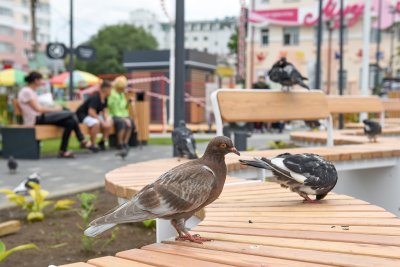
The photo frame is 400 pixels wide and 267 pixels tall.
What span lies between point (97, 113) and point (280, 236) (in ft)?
30.2

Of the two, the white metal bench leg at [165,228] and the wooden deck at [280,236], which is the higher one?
the wooden deck at [280,236]

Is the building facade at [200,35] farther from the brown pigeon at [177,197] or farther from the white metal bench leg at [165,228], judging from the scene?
the brown pigeon at [177,197]

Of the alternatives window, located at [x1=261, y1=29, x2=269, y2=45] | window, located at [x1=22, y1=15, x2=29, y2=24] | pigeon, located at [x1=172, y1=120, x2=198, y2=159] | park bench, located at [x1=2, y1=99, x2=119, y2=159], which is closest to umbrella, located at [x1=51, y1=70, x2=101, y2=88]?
park bench, located at [x1=2, y1=99, x2=119, y2=159]

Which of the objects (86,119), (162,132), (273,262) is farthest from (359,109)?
(162,132)

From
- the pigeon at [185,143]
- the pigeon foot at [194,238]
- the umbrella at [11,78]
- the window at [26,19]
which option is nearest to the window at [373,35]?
the umbrella at [11,78]

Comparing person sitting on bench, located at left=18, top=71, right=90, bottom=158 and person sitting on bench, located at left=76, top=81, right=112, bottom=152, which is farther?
person sitting on bench, located at left=76, top=81, right=112, bottom=152

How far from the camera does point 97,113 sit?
11281mm

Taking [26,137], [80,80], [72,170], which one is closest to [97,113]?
[26,137]

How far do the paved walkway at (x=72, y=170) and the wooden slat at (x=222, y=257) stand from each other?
3864mm

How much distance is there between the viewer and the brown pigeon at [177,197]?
232 cm

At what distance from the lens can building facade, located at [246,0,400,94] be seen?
46844mm

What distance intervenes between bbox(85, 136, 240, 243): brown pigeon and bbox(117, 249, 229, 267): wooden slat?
145 millimetres

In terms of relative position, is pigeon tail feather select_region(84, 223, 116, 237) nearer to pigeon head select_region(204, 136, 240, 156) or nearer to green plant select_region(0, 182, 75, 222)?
pigeon head select_region(204, 136, 240, 156)

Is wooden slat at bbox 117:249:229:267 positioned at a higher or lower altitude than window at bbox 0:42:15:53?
lower
